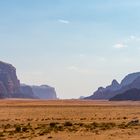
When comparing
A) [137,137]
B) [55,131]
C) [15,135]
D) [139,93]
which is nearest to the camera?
[137,137]

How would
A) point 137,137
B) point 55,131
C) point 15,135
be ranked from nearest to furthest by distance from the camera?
point 137,137
point 15,135
point 55,131

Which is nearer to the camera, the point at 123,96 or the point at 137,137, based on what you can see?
the point at 137,137

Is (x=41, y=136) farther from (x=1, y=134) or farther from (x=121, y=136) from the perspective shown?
(x=121, y=136)

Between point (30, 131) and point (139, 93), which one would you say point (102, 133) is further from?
point (139, 93)

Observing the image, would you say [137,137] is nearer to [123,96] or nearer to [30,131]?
[30,131]

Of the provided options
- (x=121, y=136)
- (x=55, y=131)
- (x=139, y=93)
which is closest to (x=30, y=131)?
(x=55, y=131)

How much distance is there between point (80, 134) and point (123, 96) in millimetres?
158634

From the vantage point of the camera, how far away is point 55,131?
3519 cm

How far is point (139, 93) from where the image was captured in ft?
607

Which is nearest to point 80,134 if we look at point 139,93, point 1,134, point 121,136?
point 121,136

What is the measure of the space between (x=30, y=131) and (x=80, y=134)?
4883mm

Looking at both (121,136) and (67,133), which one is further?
(67,133)

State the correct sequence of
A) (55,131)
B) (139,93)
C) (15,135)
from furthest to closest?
1. (139,93)
2. (55,131)
3. (15,135)

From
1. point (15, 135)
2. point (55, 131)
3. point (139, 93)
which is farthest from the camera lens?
point (139, 93)
